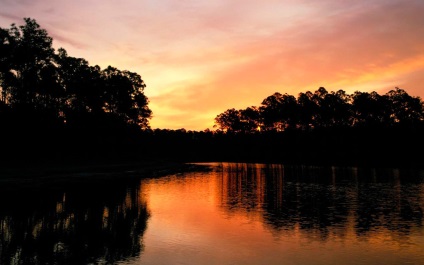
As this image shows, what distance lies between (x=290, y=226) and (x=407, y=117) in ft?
469

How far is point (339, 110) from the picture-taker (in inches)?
6255

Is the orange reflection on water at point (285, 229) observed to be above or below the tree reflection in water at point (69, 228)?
below

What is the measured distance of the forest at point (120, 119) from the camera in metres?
77.8

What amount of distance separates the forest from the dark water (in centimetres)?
4919

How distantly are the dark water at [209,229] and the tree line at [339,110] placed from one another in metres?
110

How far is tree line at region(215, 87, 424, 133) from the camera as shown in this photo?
146750 mm

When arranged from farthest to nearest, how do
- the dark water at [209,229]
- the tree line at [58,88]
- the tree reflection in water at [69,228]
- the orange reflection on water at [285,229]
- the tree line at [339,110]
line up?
the tree line at [339,110] < the tree line at [58,88] < the orange reflection on water at [285,229] < the dark water at [209,229] < the tree reflection in water at [69,228]

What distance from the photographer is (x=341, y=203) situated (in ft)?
103

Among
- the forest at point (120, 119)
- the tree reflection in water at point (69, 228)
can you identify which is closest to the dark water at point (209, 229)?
the tree reflection in water at point (69, 228)

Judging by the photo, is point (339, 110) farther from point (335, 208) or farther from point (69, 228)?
point (69, 228)

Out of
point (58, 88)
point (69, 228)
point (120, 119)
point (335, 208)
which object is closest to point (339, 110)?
point (120, 119)

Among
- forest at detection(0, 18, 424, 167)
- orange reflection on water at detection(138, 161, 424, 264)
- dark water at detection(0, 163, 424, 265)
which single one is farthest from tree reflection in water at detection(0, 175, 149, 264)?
forest at detection(0, 18, 424, 167)

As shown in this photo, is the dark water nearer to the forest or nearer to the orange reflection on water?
the orange reflection on water

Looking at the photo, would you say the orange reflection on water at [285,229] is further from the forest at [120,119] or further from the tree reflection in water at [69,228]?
the forest at [120,119]
